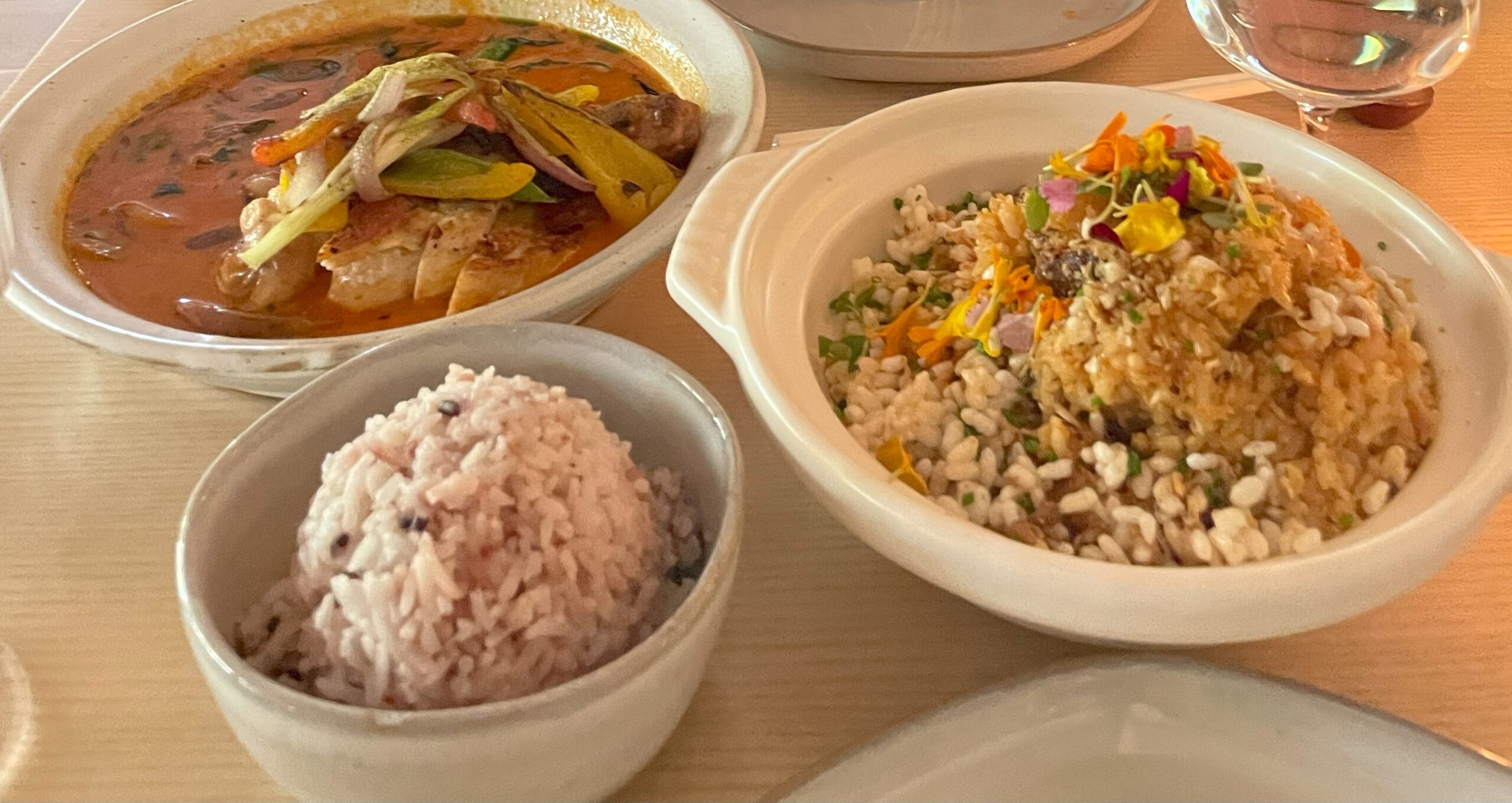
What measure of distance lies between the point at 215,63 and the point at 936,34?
1132mm

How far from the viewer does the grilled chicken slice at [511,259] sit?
105 centimetres

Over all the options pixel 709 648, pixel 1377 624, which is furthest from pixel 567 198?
pixel 1377 624

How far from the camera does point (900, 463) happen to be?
2.54ft

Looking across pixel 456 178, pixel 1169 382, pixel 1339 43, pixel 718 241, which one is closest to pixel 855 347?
pixel 718 241

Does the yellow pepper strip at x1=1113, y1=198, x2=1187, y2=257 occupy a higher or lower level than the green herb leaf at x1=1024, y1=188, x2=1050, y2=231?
higher

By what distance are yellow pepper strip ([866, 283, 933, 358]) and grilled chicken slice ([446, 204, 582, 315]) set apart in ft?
1.29

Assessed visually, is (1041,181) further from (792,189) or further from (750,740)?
(750,740)

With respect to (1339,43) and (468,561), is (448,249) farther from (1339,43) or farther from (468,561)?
(1339,43)

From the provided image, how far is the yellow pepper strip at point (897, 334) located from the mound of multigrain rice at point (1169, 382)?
0.20ft

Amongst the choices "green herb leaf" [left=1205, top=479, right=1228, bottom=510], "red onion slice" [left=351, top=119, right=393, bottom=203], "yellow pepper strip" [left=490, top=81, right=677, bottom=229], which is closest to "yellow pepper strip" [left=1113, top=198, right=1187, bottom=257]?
"green herb leaf" [left=1205, top=479, right=1228, bottom=510]

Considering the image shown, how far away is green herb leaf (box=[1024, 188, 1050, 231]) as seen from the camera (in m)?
0.83

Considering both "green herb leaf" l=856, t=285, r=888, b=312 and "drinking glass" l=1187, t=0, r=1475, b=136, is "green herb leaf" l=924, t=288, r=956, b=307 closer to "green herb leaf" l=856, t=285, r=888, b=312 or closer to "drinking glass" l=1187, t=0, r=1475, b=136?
"green herb leaf" l=856, t=285, r=888, b=312

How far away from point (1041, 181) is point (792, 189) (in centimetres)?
23

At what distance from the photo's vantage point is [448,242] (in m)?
1.09
